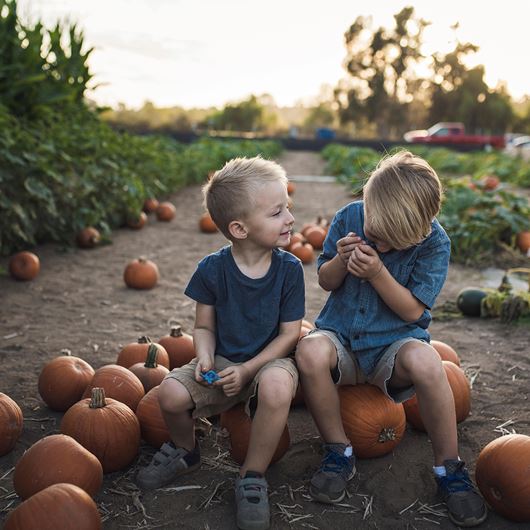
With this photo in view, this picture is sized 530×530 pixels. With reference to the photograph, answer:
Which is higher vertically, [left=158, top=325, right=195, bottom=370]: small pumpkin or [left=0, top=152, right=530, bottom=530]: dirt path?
[left=158, top=325, right=195, bottom=370]: small pumpkin

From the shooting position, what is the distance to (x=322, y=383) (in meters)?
2.61

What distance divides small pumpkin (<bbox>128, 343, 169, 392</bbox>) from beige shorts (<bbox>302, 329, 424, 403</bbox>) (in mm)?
871

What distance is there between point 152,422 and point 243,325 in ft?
2.07

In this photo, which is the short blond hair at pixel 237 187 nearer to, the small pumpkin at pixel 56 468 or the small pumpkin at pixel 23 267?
the small pumpkin at pixel 56 468

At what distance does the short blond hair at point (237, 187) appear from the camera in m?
2.68

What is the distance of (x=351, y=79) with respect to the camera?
64.2 metres

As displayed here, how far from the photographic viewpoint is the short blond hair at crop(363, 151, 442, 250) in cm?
255

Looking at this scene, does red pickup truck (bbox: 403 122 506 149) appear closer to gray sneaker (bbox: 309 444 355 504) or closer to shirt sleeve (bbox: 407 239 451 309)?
shirt sleeve (bbox: 407 239 451 309)

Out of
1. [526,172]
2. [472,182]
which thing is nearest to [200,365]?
[472,182]

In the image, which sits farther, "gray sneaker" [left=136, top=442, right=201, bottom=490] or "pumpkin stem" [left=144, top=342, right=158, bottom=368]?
"pumpkin stem" [left=144, top=342, right=158, bottom=368]

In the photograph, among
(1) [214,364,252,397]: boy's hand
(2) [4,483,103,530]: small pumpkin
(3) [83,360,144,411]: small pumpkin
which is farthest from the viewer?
(3) [83,360,144,411]: small pumpkin

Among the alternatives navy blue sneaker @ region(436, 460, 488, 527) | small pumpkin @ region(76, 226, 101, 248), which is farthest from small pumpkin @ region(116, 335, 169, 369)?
small pumpkin @ region(76, 226, 101, 248)

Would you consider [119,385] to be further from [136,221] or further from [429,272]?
[136,221]

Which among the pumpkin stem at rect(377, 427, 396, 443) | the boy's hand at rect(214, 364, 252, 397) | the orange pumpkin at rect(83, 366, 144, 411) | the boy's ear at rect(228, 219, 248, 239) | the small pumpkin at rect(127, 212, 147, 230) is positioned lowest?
the pumpkin stem at rect(377, 427, 396, 443)
